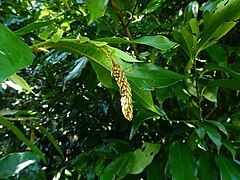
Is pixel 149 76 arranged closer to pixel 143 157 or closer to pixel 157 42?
pixel 157 42

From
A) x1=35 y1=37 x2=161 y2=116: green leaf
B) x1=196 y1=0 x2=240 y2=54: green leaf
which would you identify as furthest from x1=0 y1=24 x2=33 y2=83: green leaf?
x1=196 y1=0 x2=240 y2=54: green leaf

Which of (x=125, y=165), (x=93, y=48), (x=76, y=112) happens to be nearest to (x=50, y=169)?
(x=76, y=112)

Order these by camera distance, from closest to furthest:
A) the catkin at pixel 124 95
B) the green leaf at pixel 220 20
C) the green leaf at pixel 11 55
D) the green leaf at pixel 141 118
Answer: the green leaf at pixel 11 55 < the catkin at pixel 124 95 < the green leaf at pixel 220 20 < the green leaf at pixel 141 118

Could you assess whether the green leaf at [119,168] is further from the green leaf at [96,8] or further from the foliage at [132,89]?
the green leaf at [96,8]

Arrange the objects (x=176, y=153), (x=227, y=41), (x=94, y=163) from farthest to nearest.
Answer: (x=227, y=41) < (x=94, y=163) < (x=176, y=153)

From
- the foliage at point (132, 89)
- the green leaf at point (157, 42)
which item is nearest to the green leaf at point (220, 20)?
the foliage at point (132, 89)

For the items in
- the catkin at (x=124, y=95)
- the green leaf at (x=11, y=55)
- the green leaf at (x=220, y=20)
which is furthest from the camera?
the green leaf at (x=220, y=20)

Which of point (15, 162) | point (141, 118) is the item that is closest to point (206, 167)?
point (141, 118)

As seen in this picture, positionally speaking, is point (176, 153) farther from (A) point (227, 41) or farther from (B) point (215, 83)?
(A) point (227, 41)
